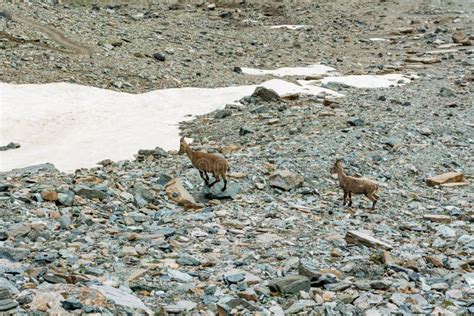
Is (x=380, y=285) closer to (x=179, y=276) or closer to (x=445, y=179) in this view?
(x=179, y=276)

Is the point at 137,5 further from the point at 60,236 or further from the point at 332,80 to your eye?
the point at 60,236

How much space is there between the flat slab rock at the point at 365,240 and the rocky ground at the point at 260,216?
0.02 m

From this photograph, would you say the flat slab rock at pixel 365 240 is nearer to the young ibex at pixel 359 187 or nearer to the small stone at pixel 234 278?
the young ibex at pixel 359 187

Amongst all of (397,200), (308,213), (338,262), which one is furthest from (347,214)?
(338,262)

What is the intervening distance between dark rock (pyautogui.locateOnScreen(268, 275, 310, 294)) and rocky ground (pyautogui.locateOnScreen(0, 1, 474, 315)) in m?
0.02

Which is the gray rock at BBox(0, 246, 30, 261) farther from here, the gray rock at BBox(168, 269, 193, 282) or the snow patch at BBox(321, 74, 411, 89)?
the snow patch at BBox(321, 74, 411, 89)

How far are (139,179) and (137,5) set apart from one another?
53218 mm

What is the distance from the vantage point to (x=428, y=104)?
2742 centimetres

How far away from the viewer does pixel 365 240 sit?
38.7 feet

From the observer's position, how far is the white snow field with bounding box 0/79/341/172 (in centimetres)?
2216

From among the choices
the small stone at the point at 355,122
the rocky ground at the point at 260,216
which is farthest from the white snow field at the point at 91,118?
the small stone at the point at 355,122

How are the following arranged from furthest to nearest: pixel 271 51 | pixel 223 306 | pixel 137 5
Result: 1. pixel 137 5
2. pixel 271 51
3. pixel 223 306

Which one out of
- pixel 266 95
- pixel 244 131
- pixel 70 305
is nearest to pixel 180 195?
pixel 70 305

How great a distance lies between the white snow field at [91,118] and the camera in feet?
72.7
